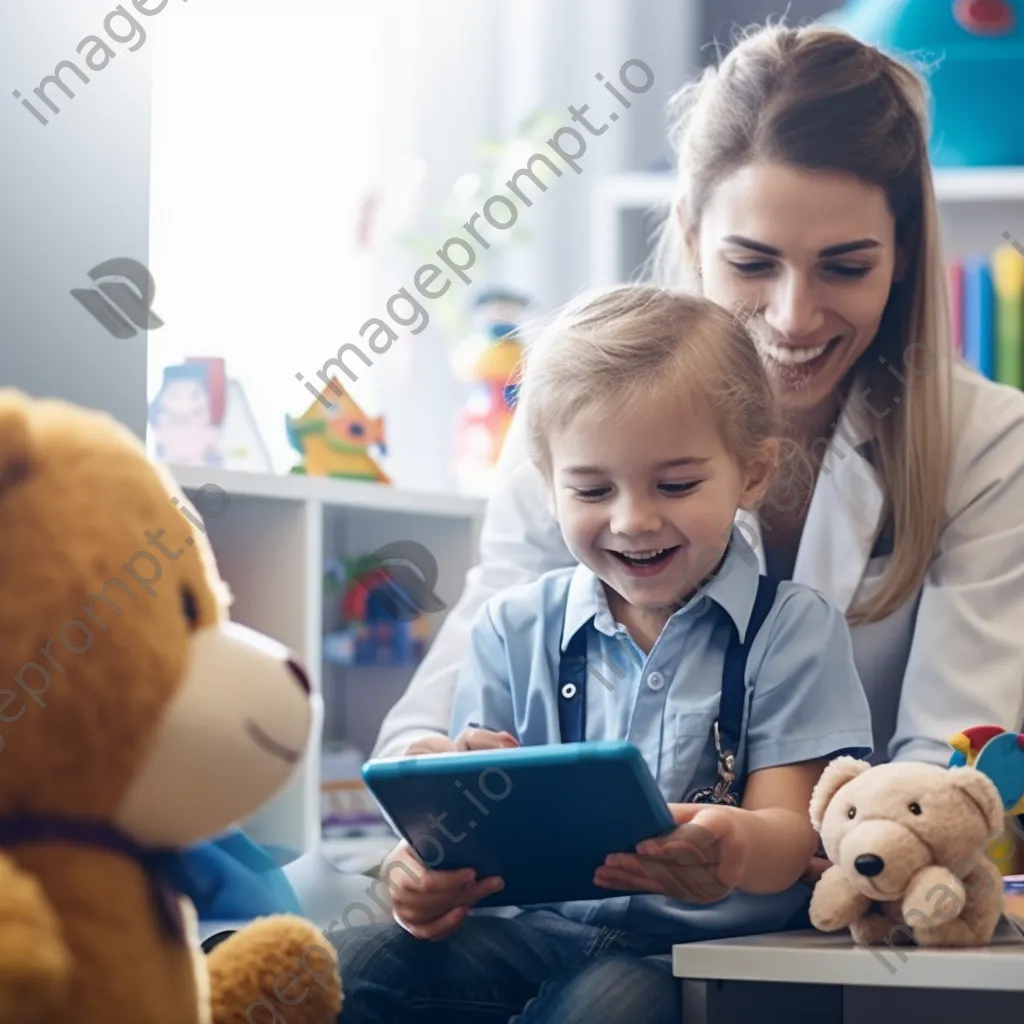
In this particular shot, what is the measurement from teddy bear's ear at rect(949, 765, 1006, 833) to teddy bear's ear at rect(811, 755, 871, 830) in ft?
0.21

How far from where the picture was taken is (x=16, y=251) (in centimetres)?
88

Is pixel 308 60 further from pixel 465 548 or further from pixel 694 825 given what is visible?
pixel 694 825

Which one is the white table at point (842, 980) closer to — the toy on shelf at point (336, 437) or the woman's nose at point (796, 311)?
the woman's nose at point (796, 311)

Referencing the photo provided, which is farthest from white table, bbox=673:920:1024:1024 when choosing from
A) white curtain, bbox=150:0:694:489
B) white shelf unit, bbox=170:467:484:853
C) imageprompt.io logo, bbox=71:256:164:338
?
white curtain, bbox=150:0:694:489

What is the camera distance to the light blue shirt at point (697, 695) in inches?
43.9

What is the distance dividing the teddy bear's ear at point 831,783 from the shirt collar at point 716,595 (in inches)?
6.5

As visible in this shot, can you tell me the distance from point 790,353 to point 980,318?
1.08m

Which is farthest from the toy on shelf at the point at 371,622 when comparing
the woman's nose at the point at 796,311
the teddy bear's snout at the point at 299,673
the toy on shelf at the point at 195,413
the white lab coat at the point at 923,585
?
the teddy bear's snout at the point at 299,673

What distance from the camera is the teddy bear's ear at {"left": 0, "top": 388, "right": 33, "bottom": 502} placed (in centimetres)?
65

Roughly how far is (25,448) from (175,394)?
1225mm

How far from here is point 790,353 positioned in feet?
4.74

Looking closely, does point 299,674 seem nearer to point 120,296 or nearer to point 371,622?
point 120,296

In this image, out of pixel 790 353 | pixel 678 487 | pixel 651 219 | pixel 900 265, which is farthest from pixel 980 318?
pixel 678 487

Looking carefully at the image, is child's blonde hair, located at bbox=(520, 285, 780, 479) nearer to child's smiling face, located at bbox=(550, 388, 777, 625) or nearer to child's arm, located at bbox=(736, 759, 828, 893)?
child's smiling face, located at bbox=(550, 388, 777, 625)
